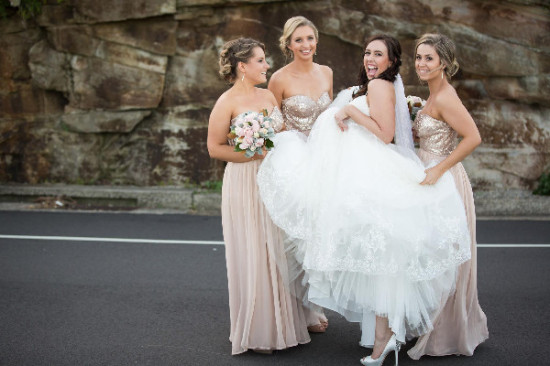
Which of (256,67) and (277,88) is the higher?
(256,67)

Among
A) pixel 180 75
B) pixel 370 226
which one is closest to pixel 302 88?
pixel 370 226

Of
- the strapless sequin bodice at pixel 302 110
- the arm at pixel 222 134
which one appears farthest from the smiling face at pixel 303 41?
the arm at pixel 222 134

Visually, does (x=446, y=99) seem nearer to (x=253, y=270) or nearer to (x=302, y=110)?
(x=302, y=110)

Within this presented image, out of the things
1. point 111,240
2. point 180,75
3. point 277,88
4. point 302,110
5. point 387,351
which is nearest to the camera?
point 387,351

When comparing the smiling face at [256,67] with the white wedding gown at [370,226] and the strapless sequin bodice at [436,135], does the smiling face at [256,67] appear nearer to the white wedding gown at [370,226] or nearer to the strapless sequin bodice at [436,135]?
the white wedding gown at [370,226]

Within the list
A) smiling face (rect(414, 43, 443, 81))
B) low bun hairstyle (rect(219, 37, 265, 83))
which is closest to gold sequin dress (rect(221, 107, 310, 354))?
low bun hairstyle (rect(219, 37, 265, 83))

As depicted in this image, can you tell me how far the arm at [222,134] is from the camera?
4.84 m

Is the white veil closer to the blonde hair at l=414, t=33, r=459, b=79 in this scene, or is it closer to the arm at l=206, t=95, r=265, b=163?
the blonde hair at l=414, t=33, r=459, b=79

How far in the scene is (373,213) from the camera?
168 inches

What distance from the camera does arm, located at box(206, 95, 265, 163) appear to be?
15.9 ft

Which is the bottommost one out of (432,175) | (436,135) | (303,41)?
(432,175)

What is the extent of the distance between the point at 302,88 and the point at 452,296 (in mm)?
2073

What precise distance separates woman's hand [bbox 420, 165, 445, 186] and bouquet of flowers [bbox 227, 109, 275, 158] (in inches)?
44.4

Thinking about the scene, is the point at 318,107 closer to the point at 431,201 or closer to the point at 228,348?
the point at 431,201
